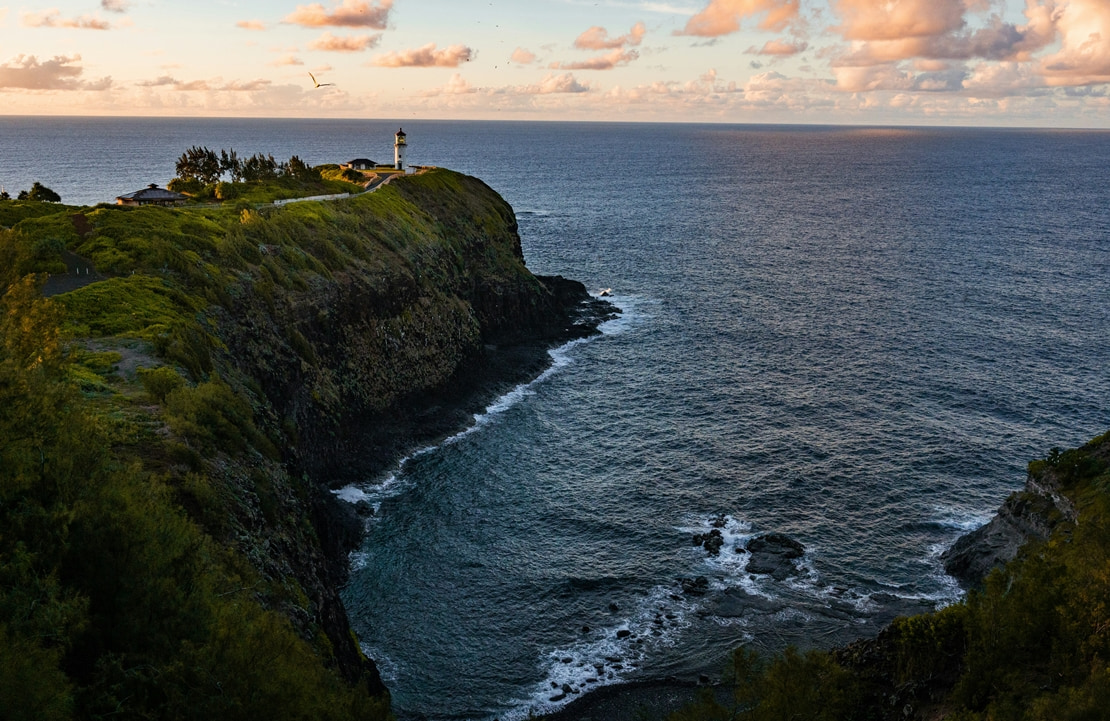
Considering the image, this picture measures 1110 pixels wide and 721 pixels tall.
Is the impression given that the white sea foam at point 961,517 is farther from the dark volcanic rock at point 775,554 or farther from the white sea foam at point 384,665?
the white sea foam at point 384,665

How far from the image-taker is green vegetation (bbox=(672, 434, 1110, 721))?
84.3ft

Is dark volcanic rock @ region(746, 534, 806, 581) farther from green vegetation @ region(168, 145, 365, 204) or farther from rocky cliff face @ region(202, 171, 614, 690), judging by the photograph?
green vegetation @ region(168, 145, 365, 204)

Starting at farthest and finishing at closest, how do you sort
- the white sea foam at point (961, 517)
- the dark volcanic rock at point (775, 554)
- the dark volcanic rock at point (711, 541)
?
1. the white sea foam at point (961, 517)
2. the dark volcanic rock at point (711, 541)
3. the dark volcanic rock at point (775, 554)

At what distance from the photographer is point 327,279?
72938mm

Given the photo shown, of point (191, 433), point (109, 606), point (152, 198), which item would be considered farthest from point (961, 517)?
point (152, 198)

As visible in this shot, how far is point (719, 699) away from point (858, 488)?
27.6m

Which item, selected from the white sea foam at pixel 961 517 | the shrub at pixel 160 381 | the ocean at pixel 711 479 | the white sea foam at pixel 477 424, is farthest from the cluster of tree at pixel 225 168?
the white sea foam at pixel 961 517

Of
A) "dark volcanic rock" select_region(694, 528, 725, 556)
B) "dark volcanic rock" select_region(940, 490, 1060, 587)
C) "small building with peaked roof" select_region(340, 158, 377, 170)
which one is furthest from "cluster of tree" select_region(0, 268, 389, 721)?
"small building with peaked roof" select_region(340, 158, 377, 170)

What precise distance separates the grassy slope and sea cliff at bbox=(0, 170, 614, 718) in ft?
0.36

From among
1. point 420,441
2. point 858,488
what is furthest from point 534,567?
point 858,488

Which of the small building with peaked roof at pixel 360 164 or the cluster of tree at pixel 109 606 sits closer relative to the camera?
the cluster of tree at pixel 109 606

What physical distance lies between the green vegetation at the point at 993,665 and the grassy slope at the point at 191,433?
14.6 metres

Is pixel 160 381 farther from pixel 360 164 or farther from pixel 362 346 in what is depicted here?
pixel 360 164

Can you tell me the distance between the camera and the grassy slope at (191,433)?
20.8m
